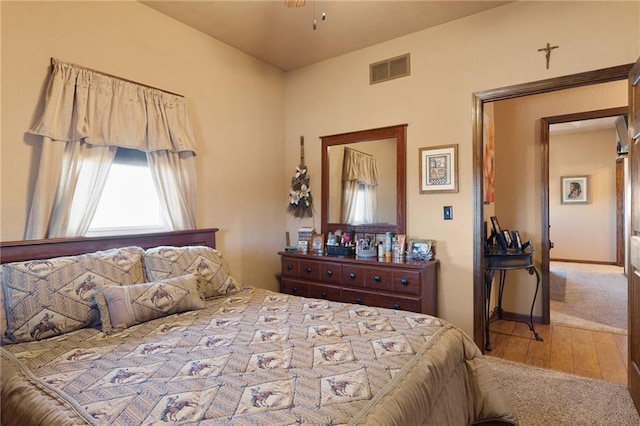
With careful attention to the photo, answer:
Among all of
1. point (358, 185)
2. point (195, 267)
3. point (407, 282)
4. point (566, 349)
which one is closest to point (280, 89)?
point (358, 185)

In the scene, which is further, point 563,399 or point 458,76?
point 458,76

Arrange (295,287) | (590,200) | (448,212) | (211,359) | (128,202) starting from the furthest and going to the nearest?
1. (590,200)
2. (295,287)
3. (448,212)
4. (128,202)
5. (211,359)

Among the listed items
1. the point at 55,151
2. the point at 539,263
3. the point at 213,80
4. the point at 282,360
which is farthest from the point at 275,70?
the point at 539,263

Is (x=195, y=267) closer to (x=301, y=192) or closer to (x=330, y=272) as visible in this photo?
(x=330, y=272)

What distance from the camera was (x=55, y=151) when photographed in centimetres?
204

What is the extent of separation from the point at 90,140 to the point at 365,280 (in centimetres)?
234

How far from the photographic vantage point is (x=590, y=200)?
7055mm

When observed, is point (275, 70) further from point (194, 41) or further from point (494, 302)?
point (494, 302)

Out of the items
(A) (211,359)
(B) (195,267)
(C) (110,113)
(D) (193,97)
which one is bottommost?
(A) (211,359)

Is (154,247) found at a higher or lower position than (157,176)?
lower

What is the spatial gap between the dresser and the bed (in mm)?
805

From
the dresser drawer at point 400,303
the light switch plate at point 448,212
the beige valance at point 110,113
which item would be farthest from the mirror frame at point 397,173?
the beige valance at point 110,113

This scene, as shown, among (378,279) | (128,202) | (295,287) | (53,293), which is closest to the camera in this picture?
(53,293)

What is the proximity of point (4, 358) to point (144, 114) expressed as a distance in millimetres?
1783
